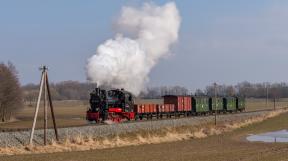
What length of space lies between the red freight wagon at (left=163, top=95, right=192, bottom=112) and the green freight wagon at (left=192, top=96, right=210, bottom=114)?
0.97 meters

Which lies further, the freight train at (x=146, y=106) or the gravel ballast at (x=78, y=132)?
the freight train at (x=146, y=106)

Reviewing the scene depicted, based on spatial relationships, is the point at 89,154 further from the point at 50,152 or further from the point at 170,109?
the point at 170,109

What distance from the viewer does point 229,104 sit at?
98250 mm

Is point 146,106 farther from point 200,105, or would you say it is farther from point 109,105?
point 200,105

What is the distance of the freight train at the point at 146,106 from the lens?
5366 cm

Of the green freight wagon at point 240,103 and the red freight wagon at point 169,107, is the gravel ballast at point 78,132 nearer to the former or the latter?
the red freight wagon at point 169,107

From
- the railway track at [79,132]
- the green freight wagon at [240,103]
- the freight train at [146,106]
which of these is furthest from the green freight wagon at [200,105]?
the railway track at [79,132]

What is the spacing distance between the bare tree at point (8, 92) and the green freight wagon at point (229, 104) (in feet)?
118

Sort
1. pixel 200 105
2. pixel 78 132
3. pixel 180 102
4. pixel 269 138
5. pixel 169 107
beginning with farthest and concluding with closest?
pixel 200 105 → pixel 180 102 → pixel 169 107 → pixel 269 138 → pixel 78 132

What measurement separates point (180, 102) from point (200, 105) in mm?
8359

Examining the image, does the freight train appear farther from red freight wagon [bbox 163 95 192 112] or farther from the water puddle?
the water puddle

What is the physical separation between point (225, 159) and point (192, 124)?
101 ft

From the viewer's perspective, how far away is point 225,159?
27.3 metres

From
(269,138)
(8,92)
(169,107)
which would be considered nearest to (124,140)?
(269,138)
